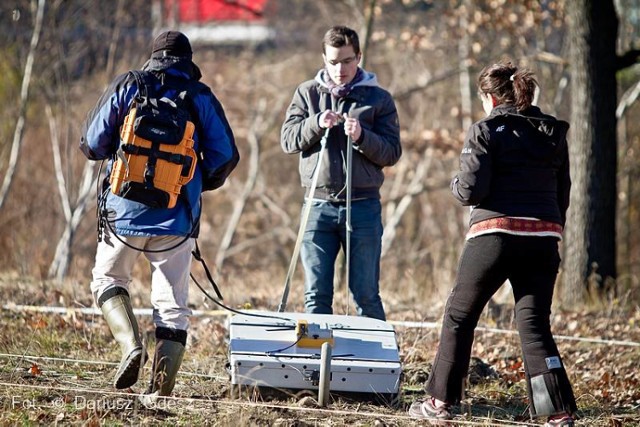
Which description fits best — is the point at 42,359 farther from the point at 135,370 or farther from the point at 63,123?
the point at 63,123

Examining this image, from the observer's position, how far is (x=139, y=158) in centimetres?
483

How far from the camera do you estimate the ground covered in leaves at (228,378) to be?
4891mm

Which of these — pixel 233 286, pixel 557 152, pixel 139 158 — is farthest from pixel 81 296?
pixel 557 152

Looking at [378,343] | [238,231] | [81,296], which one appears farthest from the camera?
[238,231]

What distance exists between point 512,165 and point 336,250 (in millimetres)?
1572

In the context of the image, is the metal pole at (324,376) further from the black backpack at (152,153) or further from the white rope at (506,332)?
the white rope at (506,332)

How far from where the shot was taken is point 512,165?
4895 millimetres

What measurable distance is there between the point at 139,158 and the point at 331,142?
1.59 m

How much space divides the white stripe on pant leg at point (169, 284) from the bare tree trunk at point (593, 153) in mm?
5407

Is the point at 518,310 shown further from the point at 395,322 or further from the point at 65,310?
the point at 65,310

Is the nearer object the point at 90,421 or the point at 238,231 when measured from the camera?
the point at 90,421

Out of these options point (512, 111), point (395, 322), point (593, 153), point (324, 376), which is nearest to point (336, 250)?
point (395, 322)

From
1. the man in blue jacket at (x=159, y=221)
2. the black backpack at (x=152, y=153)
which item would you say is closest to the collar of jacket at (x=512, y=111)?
the man in blue jacket at (x=159, y=221)

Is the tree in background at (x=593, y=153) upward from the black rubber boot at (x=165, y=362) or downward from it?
upward
